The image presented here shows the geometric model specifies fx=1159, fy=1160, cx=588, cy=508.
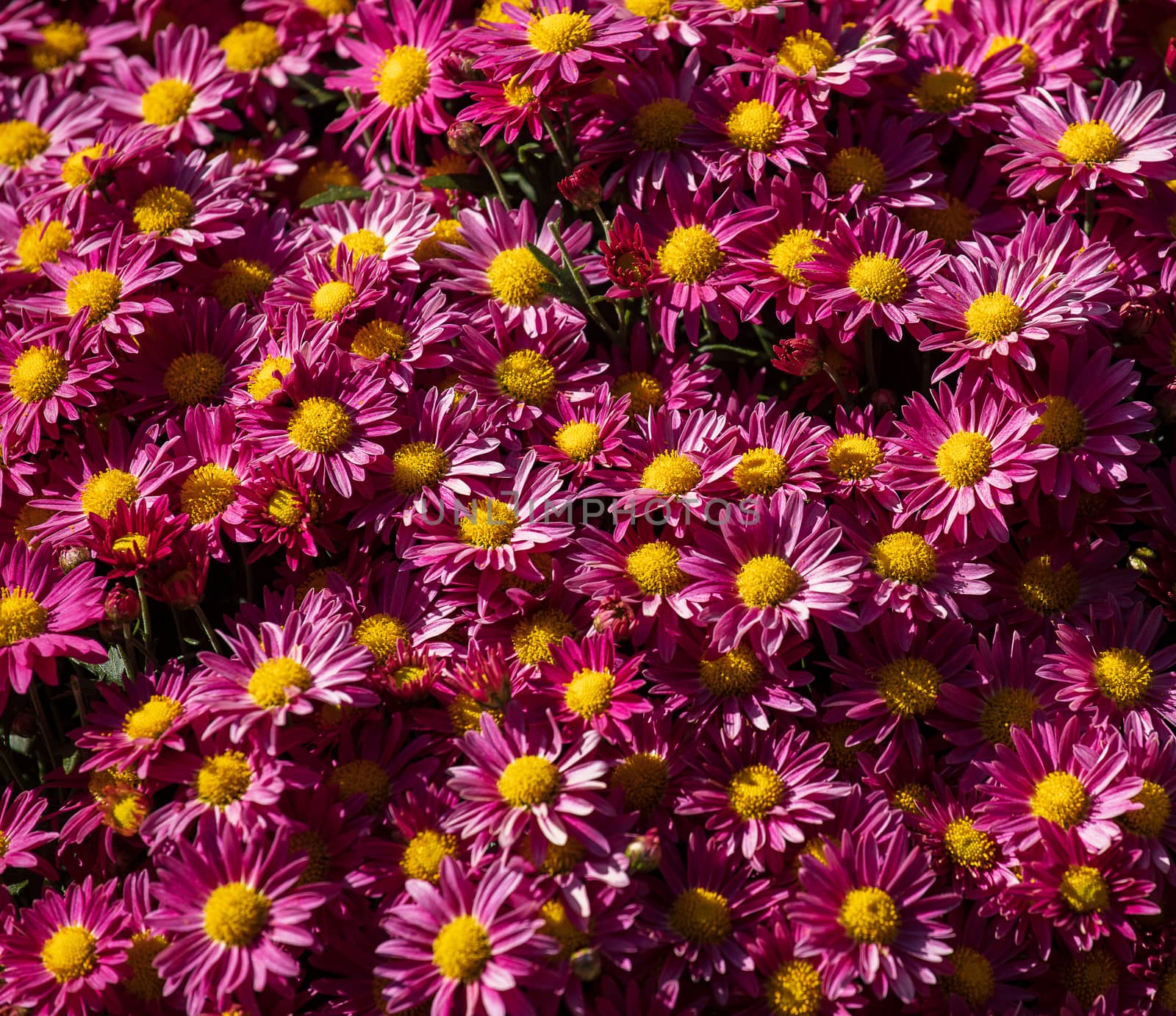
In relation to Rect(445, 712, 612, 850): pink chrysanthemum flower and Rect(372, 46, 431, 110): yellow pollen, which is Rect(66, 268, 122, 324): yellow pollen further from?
Rect(445, 712, 612, 850): pink chrysanthemum flower

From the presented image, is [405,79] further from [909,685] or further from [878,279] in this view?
[909,685]

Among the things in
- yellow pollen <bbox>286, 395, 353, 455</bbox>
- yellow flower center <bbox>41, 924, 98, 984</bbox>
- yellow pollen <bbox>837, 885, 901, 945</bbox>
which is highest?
yellow pollen <bbox>286, 395, 353, 455</bbox>

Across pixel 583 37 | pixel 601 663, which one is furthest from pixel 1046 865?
pixel 583 37

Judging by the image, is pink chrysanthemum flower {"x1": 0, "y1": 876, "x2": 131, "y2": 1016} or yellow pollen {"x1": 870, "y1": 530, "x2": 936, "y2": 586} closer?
pink chrysanthemum flower {"x1": 0, "y1": 876, "x2": 131, "y2": 1016}

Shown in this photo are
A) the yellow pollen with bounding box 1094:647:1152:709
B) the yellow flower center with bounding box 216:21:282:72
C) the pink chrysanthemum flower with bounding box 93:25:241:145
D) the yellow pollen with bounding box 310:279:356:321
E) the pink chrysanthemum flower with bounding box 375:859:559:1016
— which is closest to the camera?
the pink chrysanthemum flower with bounding box 375:859:559:1016

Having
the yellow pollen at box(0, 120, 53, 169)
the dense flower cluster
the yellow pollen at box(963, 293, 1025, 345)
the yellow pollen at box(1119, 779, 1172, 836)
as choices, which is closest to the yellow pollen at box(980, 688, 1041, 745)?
the dense flower cluster

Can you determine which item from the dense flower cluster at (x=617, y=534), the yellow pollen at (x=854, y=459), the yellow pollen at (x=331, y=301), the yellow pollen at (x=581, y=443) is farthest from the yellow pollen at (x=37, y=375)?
the yellow pollen at (x=854, y=459)

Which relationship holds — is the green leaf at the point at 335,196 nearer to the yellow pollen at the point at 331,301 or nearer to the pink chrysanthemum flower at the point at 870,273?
the yellow pollen at the point at 331,301
